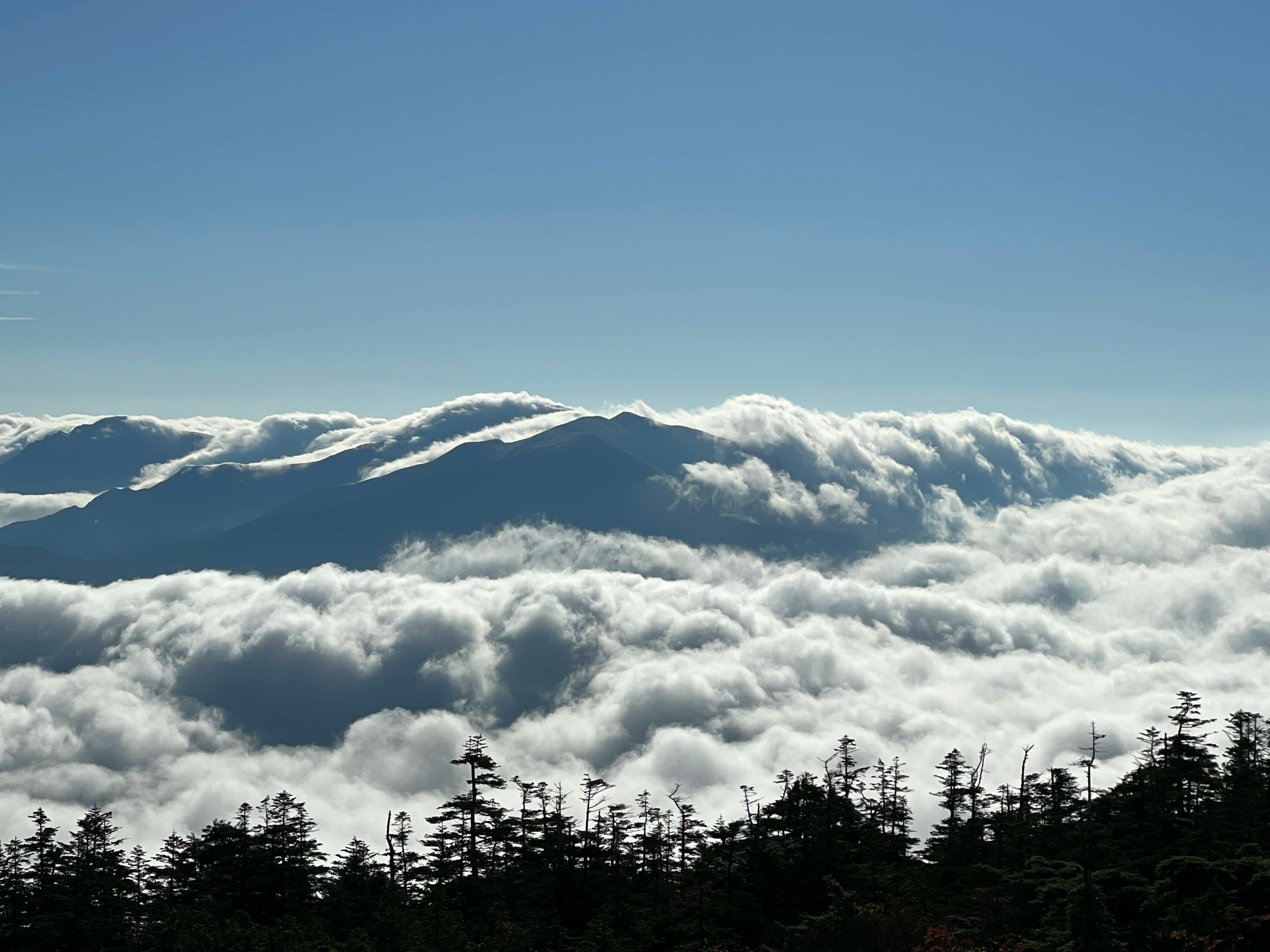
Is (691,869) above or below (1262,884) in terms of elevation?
below

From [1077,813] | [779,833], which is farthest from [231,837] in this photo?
[1077,813]

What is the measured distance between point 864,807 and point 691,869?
2666cm

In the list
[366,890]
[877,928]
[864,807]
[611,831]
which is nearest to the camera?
[877,928]

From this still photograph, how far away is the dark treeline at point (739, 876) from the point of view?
49.9 metres

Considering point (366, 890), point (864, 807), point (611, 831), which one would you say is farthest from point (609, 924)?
point (864, 807)

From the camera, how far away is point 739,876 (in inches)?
3009

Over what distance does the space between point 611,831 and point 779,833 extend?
1646cm

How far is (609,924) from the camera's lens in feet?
212

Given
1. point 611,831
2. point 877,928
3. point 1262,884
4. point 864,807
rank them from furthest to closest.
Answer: point 864,807
point 611,831
point 877,928
point 1262,884

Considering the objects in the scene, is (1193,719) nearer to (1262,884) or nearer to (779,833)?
(1262,884)

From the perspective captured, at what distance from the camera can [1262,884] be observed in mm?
44125

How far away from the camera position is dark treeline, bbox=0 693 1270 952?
49938mm

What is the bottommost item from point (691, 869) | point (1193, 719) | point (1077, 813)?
point (691, 869)

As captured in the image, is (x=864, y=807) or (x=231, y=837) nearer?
(x=231, y=837)
